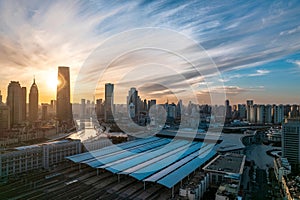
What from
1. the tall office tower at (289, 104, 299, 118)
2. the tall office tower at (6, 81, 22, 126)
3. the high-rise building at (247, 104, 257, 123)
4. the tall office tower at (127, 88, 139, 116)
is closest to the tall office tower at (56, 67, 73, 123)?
the tall office tower at (6, 81, 22, 126)

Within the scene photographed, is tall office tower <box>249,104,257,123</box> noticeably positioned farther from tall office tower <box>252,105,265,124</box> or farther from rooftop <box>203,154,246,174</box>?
rooftop <box>203,154,246,174</box>

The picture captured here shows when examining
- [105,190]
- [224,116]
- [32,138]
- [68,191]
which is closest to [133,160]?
[105,190]

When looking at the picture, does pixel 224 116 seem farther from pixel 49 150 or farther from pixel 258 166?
pixel 49 150

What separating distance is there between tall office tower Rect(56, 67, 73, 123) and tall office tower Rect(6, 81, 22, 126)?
327cm

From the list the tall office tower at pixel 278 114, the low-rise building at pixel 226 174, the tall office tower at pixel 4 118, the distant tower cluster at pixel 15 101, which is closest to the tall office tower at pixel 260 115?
the tall office tower at pixel 278 114

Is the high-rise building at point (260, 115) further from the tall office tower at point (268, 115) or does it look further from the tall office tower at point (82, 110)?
the tall office tower at point (82, 110)

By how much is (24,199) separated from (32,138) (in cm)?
856

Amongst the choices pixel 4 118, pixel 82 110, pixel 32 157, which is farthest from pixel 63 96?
pixel 32 157

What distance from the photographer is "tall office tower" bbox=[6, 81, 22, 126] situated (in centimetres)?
1717

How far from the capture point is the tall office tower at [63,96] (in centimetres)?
2007

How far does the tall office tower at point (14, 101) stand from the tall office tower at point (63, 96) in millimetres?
3275

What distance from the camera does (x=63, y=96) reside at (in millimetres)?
20375

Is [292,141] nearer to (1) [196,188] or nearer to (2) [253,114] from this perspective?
(1) [196,188]

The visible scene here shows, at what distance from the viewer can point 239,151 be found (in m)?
8.39
